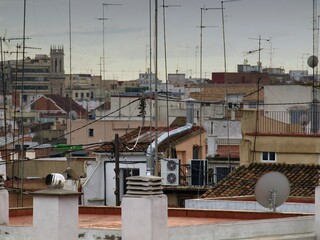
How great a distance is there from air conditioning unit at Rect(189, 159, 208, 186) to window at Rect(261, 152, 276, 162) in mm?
4185

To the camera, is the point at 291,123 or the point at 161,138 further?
the point at 291,123

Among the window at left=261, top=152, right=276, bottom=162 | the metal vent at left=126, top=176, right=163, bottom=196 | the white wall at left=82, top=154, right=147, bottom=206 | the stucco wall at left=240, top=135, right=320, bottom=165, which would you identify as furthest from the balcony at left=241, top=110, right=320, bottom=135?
the metal vent at left=126, top=176, right=163, bottom=196

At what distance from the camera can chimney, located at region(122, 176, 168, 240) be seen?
15.4m

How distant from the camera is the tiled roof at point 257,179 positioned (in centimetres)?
3273

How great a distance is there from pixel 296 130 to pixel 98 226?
2504 cm

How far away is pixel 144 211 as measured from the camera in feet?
50.6

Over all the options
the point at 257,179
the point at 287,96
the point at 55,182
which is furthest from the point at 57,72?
the point at 55,182

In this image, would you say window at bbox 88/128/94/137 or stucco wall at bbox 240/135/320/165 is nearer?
stucco wall at bbox 240/135/320/165

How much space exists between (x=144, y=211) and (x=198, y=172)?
26149 mm

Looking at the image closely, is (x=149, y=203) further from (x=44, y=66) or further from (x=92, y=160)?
(x=44, y=66)

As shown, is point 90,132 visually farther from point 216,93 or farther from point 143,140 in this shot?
point 143,140

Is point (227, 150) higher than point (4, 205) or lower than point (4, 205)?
lower

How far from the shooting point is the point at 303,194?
103ft

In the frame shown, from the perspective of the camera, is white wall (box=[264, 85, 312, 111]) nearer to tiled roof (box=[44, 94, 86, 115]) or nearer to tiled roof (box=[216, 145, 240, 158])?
tiled roof (box=[216, 145, 240, 158])
